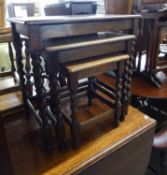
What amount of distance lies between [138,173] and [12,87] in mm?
885

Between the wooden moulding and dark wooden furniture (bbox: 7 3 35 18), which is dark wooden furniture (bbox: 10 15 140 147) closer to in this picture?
the wooden moulding

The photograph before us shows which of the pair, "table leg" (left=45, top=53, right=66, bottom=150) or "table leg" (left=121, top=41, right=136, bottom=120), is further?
"table leg" (left=121, top=41, right=136, bottom=120)

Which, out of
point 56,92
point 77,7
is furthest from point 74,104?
point 77,7

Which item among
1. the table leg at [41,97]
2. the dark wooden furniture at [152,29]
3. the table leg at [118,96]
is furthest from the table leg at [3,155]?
the dark wooden furniture at [152,29]

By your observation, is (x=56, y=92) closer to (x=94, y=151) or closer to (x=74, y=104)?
(x=74, y=104)

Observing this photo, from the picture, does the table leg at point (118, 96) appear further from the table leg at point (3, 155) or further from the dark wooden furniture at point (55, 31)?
the table leg at point (3, 155)

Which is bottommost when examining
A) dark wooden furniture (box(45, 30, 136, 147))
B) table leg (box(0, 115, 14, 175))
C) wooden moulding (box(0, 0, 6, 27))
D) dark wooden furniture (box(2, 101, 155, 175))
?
dark wooden furniture (box(2, 101, 155, 175))

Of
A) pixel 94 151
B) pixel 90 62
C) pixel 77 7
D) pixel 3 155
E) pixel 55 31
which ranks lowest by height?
pixel 94 151

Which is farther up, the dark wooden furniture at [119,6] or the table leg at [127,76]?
the dark wooden furniture at [119,6]

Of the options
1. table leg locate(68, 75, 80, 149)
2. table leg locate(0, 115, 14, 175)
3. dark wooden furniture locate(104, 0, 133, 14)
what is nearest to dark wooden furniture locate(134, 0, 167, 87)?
dark wooden furniture locate(104, 0, 133, 14)

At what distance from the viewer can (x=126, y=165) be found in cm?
86

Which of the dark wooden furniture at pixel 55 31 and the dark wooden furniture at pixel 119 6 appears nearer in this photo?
the dark wooden furniture at pixel 55 31

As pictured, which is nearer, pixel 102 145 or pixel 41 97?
pixel 41 97

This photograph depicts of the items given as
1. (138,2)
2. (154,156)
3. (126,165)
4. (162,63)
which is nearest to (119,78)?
(126,165)
